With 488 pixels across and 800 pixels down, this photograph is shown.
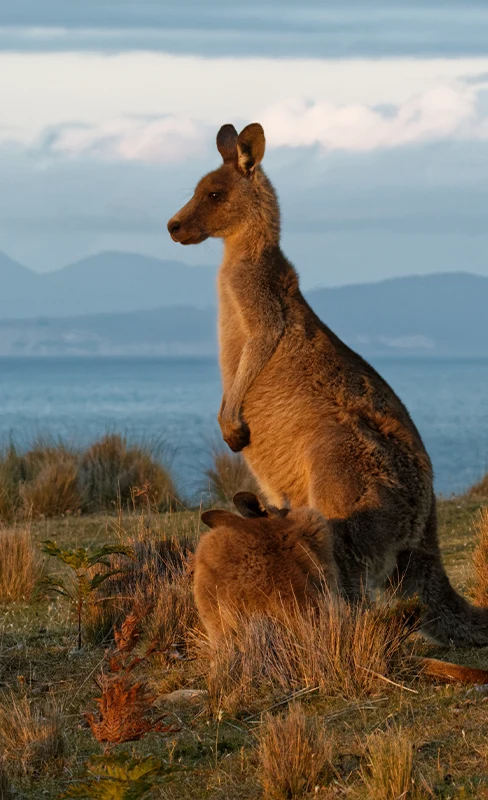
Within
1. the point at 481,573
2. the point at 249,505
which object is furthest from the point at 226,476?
the point at 249,505

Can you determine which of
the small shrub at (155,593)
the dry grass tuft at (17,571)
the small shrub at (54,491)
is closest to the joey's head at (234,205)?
the small shrub at (155,593)

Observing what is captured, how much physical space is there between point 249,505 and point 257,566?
1.51ft

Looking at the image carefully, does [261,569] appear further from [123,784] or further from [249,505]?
[123,784]

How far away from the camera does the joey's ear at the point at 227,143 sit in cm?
730

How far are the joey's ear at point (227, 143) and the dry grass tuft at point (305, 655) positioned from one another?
10.4ft

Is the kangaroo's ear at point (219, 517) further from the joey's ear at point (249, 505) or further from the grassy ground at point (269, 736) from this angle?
the grassy ground at point (269, 736)

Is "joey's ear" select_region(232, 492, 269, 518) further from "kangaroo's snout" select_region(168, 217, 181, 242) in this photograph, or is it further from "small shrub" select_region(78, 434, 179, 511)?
"small shrub" select_region(78, 434, 179, 511)

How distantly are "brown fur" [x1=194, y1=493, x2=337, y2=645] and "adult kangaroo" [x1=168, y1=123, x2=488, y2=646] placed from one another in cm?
50

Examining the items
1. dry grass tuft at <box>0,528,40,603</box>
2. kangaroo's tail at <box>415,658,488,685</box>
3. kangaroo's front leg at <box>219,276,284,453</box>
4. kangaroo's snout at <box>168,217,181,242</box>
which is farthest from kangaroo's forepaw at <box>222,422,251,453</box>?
dry grass tuft at <box>0,528,40,603</box>

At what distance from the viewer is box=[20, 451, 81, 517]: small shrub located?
13539mm

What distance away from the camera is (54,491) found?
44.9ft

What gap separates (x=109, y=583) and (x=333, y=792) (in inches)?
147

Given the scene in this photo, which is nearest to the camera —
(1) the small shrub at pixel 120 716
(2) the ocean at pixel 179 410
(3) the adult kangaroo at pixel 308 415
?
(1) the small shrub at pixel 120 716

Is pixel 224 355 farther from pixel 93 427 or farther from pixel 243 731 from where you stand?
pixel 93 427
